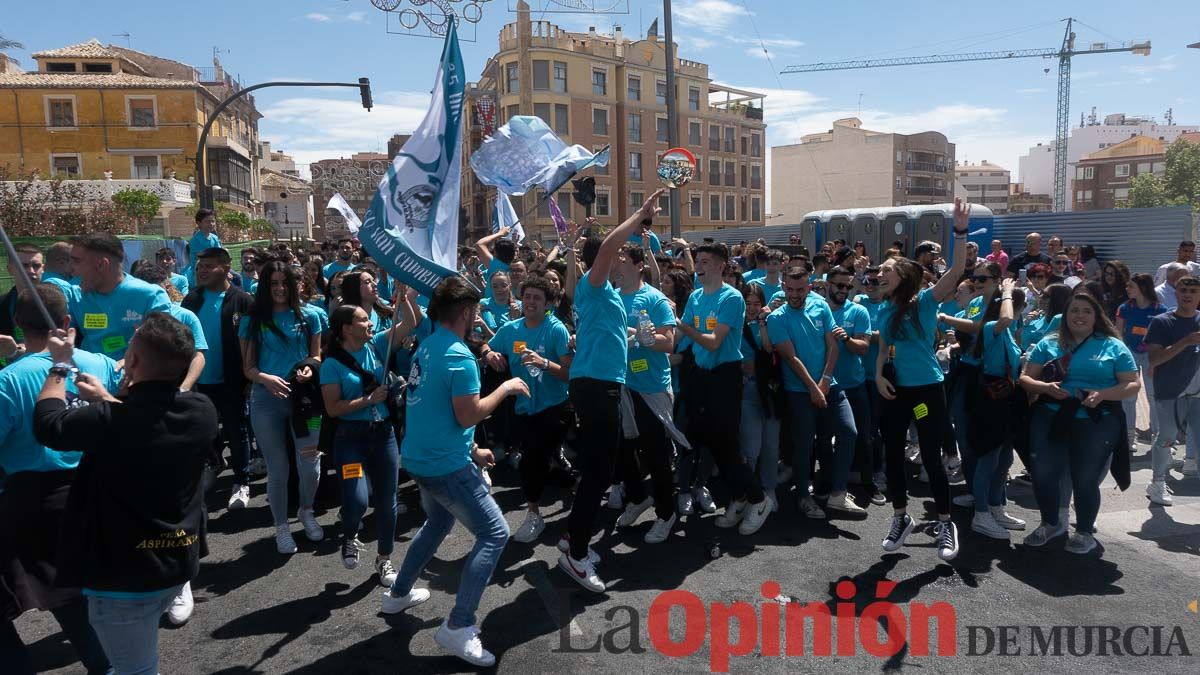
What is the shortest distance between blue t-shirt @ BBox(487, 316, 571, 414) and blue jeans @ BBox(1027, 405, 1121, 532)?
3.29 metres

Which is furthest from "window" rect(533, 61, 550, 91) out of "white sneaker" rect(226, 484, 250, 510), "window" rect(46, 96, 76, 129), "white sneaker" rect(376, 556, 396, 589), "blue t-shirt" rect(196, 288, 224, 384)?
"white sneaker" rect(376, 556, 396, 589)

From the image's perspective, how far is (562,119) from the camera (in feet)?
170

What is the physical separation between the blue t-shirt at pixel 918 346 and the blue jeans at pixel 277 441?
3.84m

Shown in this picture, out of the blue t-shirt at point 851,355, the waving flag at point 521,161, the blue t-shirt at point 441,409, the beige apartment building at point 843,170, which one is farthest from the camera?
the beige apartment building at point 843,170

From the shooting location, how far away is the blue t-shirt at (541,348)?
5637 millimetres

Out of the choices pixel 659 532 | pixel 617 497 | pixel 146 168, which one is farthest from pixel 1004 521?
pixel 146 168

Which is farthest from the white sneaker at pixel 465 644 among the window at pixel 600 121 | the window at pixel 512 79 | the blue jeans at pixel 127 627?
the window at pixel 600 121

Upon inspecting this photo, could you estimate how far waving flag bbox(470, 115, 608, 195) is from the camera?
895cm

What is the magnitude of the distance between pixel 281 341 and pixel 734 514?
11.2 feet

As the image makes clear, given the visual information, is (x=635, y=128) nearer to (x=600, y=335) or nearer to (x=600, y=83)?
(x=600, y=83)

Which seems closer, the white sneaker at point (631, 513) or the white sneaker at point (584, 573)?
the white sneaker at point (584, 573)

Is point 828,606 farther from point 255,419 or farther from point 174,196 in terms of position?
point 174,196

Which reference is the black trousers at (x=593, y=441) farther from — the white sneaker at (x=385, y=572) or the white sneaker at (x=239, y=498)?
the white sneaker at (x=239, y=498)

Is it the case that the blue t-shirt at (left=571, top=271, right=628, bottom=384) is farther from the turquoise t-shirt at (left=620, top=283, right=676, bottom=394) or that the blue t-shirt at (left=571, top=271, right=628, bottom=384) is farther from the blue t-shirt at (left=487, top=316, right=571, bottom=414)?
the blue t-shirt at (left=487, top=316, right=571, bottom=414)
